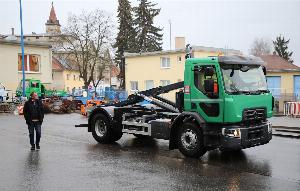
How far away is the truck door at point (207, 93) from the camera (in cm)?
1114

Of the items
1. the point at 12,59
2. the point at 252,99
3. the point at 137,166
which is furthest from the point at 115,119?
the point at 12,59

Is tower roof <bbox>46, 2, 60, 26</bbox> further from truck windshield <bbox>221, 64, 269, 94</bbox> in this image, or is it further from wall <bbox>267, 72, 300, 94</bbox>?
truck windshield <bbox>221, 64, 269, 94</bbox>

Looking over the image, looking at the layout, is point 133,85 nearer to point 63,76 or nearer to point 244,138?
point 63,76

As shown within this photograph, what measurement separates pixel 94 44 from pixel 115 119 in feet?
150

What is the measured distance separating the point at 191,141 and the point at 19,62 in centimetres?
3518

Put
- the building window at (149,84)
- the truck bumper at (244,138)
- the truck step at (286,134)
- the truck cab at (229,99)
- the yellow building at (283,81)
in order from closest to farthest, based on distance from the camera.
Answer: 1. the truck bumper at (244,138)
2. the truck cab at (229,99)
3. the truck step at (286,134)
4. the yellow building at (283,81)
5. the building window at (149,84)

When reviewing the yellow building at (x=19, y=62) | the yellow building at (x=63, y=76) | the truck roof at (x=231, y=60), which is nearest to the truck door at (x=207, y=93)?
the truck roof at (x=231, y=60)

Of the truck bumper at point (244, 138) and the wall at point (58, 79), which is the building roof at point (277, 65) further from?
the wall at point (58, 79)

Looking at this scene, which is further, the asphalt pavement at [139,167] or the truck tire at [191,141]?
the truck tire at [191,141]

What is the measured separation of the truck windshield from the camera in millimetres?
11219

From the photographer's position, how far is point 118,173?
9.81 m

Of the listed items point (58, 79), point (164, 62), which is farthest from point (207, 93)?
point (58, 79)

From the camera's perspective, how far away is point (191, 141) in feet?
38.2

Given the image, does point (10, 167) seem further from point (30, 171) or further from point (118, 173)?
point (118, 173)
